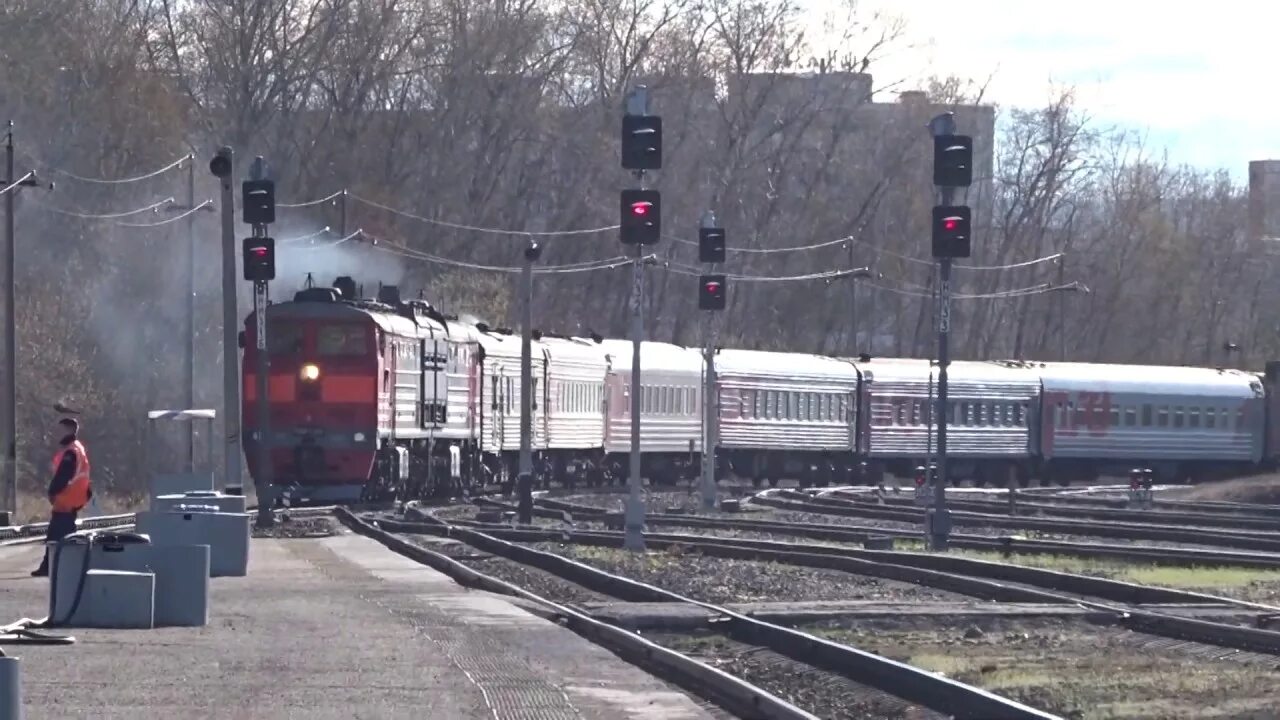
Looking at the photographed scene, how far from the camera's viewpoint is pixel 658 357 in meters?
52.1

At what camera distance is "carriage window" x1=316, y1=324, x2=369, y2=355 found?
A: 3559 centimetres

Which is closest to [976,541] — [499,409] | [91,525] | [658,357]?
[91,525]

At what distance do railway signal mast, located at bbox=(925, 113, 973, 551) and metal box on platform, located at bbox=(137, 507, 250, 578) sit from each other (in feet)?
29.0

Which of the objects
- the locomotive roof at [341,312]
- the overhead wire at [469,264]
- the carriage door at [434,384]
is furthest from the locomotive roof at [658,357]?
the locomotive roof at [341,312]

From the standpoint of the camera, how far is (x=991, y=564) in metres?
22.8

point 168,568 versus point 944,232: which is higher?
point 944,232

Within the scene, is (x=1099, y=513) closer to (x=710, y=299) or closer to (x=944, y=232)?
(x=710, y=299)

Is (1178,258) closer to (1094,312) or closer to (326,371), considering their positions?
(1094,312)

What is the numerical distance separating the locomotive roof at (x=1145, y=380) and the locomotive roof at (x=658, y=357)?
10742mm

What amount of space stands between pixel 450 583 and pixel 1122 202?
83.5 meters

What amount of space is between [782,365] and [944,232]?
28521 mm

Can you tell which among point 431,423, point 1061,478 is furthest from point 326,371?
point 1061,478

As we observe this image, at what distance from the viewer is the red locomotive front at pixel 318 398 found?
3544 cm

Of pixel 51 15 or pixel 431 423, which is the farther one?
pixel 51 15
